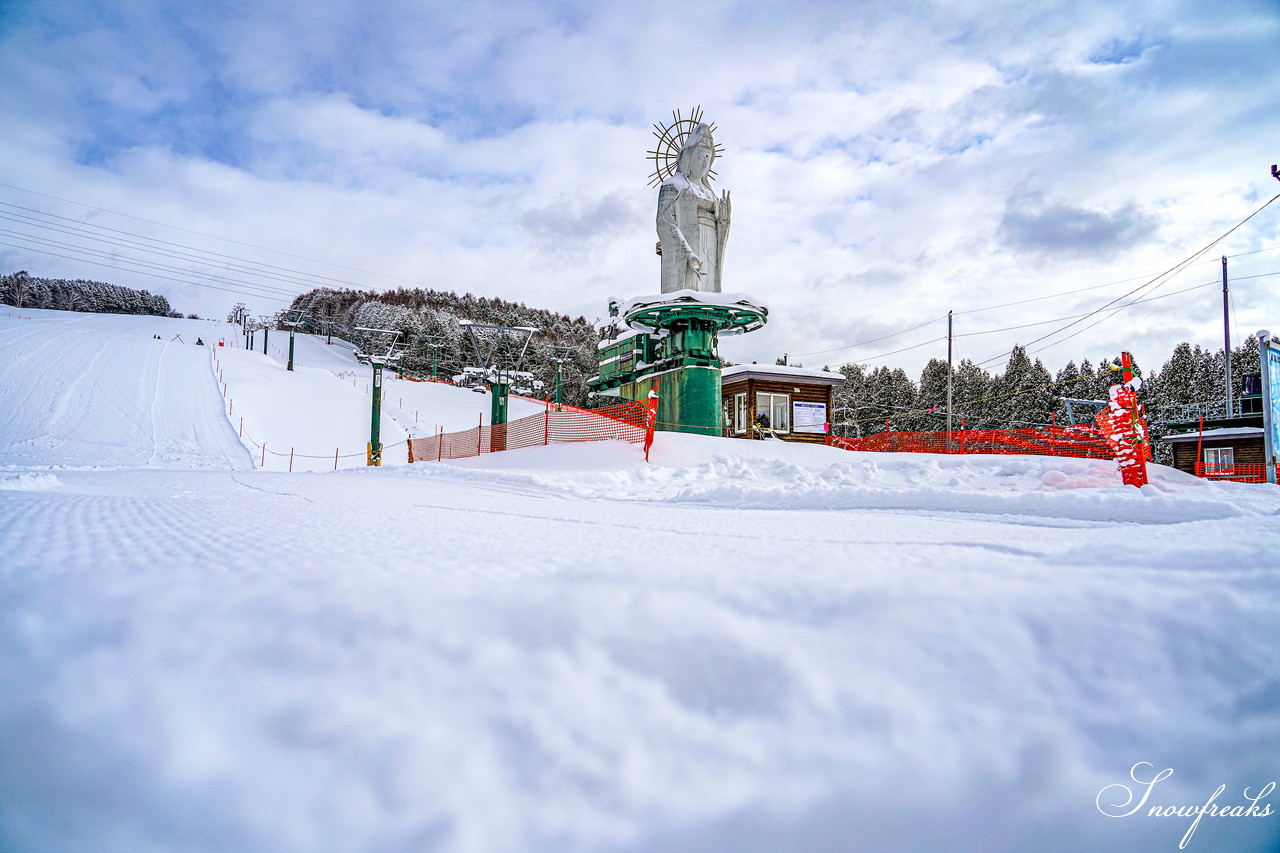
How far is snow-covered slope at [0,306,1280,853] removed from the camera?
0.54 meters

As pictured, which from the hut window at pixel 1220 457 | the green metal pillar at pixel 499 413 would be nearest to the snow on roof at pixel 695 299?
the green metal pillar at pixel 499 413

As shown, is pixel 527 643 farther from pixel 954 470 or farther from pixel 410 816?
pixel 954 470

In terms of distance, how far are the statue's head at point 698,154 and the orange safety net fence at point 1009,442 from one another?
8.77 metres

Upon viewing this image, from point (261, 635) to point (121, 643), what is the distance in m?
0.14

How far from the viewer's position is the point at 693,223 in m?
16.4

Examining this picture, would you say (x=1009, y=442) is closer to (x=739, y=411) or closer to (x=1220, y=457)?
(x=739, y=411)

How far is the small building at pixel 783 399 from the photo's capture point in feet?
72.6

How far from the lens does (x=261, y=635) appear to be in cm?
66

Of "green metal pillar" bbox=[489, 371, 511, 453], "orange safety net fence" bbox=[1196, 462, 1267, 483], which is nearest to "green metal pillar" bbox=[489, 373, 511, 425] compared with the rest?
"green metal pillar" bbox=[489, 371, 511, 453]

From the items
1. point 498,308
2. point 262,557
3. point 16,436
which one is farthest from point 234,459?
point 498,308

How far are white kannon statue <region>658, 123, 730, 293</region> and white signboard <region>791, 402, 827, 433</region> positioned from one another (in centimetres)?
765

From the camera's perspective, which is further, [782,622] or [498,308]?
[498,308]

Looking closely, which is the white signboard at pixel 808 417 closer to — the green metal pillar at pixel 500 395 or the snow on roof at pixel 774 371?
the snow on roof at pixel 774 371

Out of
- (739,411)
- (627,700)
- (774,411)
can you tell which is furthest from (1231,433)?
(627,700)
